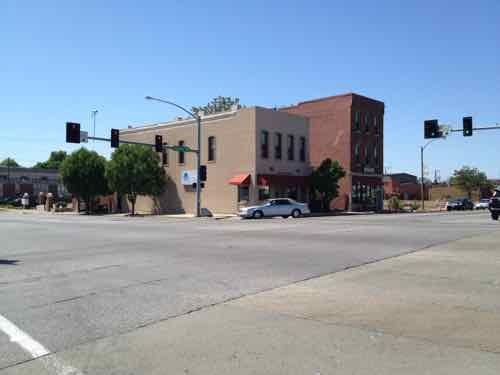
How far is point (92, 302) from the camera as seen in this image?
759cm

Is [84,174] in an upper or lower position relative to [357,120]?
lower

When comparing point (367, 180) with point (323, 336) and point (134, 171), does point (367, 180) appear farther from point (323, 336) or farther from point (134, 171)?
point (323, 336)

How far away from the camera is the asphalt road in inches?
256

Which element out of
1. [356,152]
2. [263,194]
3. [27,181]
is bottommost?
[263,194]

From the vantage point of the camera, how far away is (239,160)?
39844mm

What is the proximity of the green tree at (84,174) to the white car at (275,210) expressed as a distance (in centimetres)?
1930

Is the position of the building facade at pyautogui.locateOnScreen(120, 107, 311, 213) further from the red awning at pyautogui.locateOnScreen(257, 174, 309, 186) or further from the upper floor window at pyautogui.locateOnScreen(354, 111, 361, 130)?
the upper floor window at pyautogui.locateOnScreen(354, 111, 361, 130)

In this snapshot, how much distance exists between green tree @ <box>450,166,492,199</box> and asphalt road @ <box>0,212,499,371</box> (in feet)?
250

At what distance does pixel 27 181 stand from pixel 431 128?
91.0 m

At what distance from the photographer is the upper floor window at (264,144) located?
130ft

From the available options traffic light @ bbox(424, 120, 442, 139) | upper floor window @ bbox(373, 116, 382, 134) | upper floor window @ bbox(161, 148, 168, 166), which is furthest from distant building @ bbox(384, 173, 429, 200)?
traffic light @ bbox(424, 120, 442, 139)

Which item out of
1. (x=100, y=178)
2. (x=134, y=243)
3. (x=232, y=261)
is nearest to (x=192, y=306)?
(x=232, y=261)

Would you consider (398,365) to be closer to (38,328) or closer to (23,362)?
(23,362)

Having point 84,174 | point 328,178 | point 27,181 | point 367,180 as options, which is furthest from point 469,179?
point 27,181
